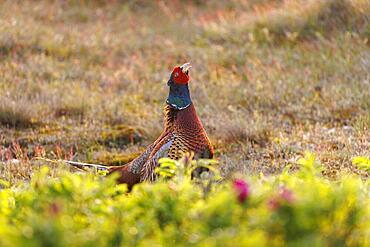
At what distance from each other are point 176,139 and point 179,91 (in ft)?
1.29

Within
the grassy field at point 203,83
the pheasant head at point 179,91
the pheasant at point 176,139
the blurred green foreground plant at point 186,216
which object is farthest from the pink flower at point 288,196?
the grassy field at point 203,83

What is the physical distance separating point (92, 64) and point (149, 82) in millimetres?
1234

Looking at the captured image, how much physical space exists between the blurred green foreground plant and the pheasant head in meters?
2.26

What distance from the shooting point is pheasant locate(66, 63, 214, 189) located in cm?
446

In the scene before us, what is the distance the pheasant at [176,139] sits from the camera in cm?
446

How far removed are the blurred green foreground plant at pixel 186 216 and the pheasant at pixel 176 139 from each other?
2.03 meters

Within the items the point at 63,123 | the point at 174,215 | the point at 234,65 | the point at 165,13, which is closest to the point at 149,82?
the point at 234,65

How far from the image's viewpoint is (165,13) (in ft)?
42.2

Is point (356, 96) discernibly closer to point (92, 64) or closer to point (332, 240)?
point (92, 64)

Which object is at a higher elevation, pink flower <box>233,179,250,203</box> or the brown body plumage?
pink flower <box>233,179,250,203</box>

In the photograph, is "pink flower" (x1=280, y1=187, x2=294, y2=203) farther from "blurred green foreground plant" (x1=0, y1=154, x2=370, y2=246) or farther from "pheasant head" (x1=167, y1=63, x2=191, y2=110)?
"pheasant head" (x1=167, y1=63, x2=191, y2=110)

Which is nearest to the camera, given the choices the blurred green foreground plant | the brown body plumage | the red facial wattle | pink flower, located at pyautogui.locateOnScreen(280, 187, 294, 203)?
the blurred green foreground plant

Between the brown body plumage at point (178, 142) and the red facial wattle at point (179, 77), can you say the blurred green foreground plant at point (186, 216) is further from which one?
the red facial wattle at point (179, 77)

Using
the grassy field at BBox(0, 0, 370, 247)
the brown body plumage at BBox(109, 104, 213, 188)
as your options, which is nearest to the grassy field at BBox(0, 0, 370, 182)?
the grassy field at BBox(0, 0, 370, 247)
